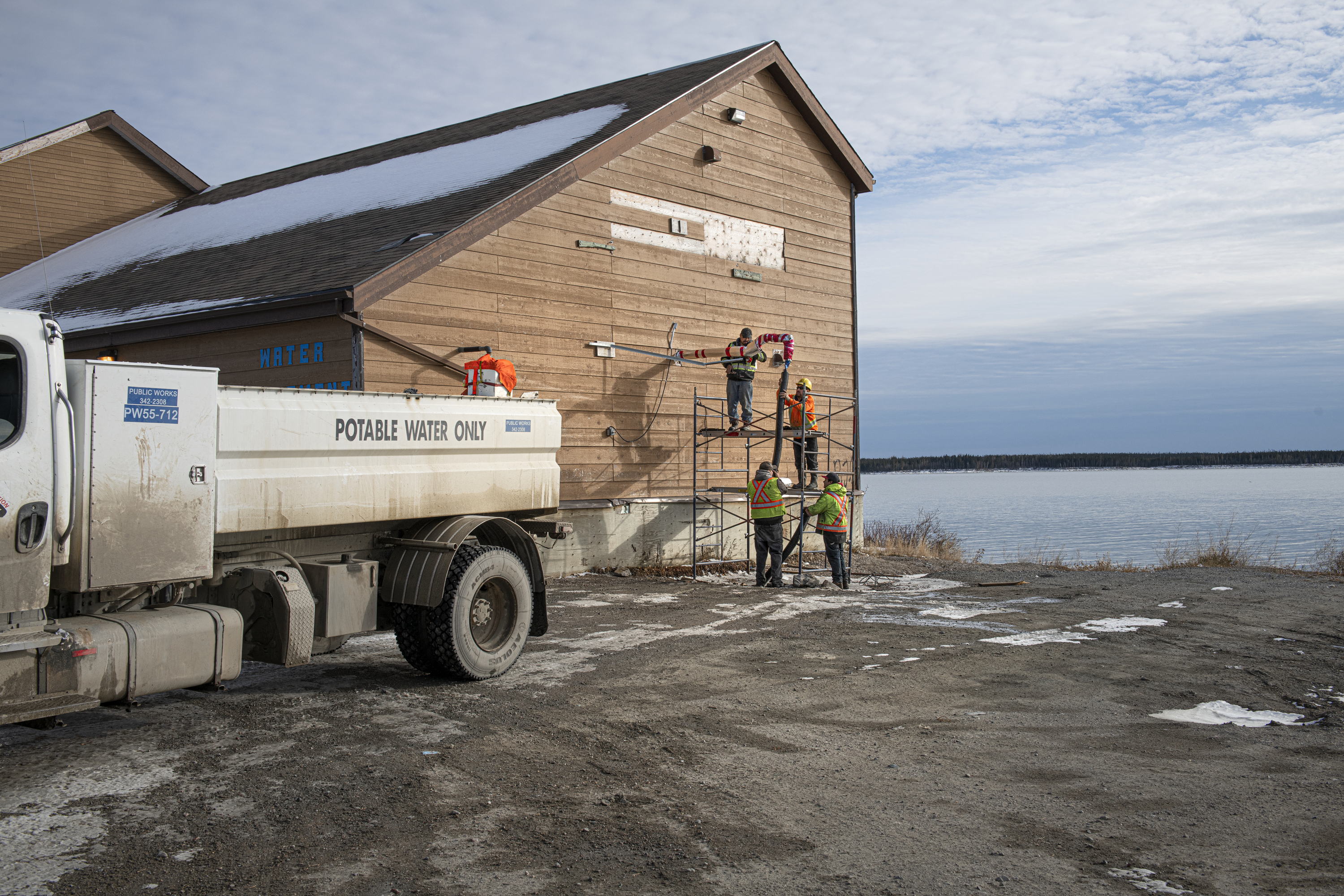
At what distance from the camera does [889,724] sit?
23.8 feet

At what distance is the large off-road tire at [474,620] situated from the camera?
26.8 ft

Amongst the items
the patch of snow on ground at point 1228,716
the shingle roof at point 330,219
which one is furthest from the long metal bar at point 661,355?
A: the patch of snow on ground at point 1228,716

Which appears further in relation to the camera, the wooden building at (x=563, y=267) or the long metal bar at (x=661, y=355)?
the long metal bar at (x=661, y=355)

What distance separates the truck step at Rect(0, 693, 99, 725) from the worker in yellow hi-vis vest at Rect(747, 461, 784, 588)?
414 inches

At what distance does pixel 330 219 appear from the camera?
57.3ft

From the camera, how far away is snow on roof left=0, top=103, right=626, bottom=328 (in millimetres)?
17094

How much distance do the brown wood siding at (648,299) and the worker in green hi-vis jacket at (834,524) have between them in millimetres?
3023

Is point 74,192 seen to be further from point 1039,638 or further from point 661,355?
point 1039,638

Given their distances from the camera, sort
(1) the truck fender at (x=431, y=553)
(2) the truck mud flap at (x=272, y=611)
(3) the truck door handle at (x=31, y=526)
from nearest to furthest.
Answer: (3) the truck door handle at (x=31, y=526)
(2) the truck mud flap at (x=272, y=611)
(1) the truck fender at (x=431, y=553)

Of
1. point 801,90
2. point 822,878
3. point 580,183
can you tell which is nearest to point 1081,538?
point 801,90

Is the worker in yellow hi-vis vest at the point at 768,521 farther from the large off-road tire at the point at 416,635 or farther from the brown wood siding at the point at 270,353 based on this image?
the large off-road tire at the point at 416,635

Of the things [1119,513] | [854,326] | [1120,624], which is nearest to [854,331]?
[854,326]

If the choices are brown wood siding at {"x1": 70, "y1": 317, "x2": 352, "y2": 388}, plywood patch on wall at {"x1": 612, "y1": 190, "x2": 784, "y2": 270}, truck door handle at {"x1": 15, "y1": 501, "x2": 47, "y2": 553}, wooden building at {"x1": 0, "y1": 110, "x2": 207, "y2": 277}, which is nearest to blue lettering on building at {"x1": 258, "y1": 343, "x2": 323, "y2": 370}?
brown wood siding at {"x1": 70, "y1": 317, "x2": 352, "y2": 388}

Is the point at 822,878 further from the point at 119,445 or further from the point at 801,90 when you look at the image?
the point at 801,90
